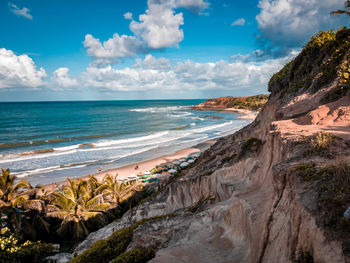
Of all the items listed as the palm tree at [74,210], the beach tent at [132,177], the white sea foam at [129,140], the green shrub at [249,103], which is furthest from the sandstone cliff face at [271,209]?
the green shrub at [249,103]

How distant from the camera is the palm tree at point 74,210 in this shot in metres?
19.0

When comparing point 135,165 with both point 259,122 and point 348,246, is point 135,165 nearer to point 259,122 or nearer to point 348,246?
point 259,122

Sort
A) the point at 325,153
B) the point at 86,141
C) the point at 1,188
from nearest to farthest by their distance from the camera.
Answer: the point at 325,153, the point at 1,188, the point at 86,141

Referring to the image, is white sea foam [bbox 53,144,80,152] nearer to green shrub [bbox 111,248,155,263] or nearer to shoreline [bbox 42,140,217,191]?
shoreline [bbox 42,140,217,191]

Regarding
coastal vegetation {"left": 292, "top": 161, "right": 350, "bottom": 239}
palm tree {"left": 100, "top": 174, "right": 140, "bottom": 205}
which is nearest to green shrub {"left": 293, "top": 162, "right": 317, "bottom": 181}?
coastal vegetation {"left": 292, "top": 161, "right": 350, "bottom": 239}

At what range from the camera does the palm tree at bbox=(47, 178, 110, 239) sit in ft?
62.3

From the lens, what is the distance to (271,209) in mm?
5453

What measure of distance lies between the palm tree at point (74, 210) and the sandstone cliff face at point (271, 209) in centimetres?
1153

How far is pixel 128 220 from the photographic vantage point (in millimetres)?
15539

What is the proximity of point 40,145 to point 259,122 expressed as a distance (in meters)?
48.1

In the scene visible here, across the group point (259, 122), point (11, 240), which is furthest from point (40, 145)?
point (259, 122)

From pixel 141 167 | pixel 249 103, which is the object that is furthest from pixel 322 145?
pixel 249 103

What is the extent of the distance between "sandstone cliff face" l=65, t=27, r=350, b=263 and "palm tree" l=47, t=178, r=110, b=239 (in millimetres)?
11529

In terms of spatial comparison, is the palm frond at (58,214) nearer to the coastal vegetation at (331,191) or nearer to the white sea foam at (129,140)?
the coastal vegetation at (331,191)
